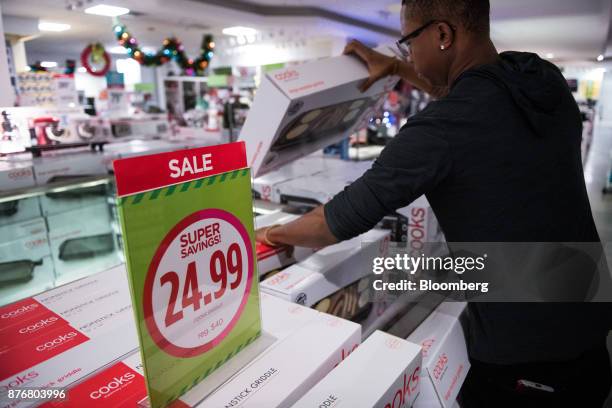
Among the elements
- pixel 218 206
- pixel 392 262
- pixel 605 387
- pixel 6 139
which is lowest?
pixel 605 387

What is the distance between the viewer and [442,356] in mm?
1084

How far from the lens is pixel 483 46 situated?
1084mm

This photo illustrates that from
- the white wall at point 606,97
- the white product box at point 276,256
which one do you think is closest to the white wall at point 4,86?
the white product box at point 276,256

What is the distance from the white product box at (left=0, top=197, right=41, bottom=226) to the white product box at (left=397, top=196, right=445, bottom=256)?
98.3 inches

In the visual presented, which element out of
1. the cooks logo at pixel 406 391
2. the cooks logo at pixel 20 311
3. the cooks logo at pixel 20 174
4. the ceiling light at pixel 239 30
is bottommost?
the cooks logo at pixel 406 391

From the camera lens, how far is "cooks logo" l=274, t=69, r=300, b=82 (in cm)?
136

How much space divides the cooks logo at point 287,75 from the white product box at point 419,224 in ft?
2.04

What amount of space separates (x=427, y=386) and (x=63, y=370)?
771 mm

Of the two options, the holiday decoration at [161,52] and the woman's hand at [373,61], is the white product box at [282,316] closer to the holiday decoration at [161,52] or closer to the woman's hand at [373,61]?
the woman's hand at [373,61]

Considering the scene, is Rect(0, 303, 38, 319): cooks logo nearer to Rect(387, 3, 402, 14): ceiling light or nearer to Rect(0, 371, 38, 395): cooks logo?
Rect(0, 371, 38, 395): cooks logo

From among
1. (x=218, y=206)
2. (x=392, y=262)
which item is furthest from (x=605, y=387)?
(x=218, y=206)

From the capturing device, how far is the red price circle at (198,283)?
693 mm

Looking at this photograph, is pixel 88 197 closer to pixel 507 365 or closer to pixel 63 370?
pixel 63 370

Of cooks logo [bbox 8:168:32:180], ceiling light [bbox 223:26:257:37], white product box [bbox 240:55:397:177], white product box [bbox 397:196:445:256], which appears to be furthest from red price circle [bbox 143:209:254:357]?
ceiling light [bbox 223:26:257:37]
